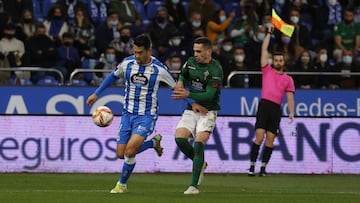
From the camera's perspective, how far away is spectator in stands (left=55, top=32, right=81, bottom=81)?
24453mm

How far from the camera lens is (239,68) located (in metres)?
24.9

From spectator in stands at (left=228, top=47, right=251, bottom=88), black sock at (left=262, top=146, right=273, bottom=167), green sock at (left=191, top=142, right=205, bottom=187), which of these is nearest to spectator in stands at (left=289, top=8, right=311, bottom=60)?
spectator in stands at (left=228, top=47, right=251, bottom=88)

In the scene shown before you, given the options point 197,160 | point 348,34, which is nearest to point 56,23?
point 348,34

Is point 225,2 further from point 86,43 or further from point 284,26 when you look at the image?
point 284,26

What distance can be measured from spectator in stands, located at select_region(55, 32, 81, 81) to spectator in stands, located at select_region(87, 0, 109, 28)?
1608mm

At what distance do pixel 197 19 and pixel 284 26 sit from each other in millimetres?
7426

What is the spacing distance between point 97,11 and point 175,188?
34.5 feet

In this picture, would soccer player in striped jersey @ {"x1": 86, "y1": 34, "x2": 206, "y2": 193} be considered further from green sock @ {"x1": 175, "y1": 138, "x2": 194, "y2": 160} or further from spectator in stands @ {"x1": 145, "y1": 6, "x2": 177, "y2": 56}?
spectator in stands @ {"x1": 145, "y1": 6, "x2": 177, "y2": 56}

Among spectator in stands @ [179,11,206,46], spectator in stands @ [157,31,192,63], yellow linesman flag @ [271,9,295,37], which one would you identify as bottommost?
spectator in stands @ [157,31,192,63]

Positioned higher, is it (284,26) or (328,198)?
(284,26)

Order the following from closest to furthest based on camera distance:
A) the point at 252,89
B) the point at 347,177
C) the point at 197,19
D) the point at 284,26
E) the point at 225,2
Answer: the point at 284,26 → the point at 347,177 → the point at 252,89 → the point at 197,19 → the point at 225,2

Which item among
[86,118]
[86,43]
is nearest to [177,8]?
[86,43]

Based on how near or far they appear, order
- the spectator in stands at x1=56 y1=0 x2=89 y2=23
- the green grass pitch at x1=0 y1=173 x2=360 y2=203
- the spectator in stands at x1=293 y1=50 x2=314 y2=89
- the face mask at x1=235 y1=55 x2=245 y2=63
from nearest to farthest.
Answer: the green grass pitch at x1=0 y1=173 x2=360 y2=203, the spectator in stands at x1=293 y1=50 x2=314 y2=89, the face mask at x1=235 y1=55 x2=245 y2=63, the spectator in stands at x1=56 y1=0 x2=89 y2=23

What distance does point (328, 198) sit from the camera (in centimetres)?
1446
